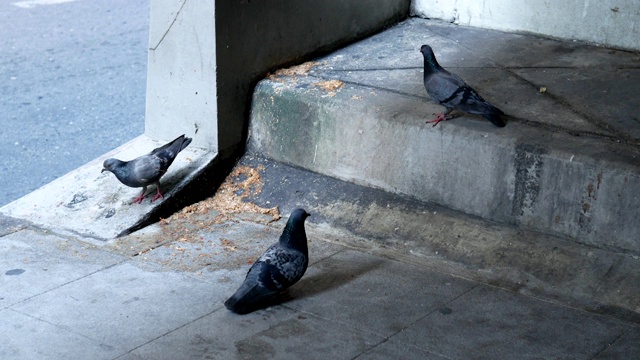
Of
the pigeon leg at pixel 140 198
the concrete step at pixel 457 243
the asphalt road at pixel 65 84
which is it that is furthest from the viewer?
the asphalt road at pixel 65 84

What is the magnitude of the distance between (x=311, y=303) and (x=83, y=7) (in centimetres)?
722

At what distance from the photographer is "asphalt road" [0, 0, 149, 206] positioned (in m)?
7.47

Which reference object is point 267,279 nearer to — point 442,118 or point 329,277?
point 329,277

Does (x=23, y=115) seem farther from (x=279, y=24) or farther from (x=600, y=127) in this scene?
(x=600, y=127)

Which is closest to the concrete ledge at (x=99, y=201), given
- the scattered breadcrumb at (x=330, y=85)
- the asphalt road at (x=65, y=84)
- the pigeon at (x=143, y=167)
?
the pigeon at (x=143, y=167)

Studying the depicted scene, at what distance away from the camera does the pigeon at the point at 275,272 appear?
4531 millimetres

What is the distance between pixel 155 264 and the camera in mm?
5188

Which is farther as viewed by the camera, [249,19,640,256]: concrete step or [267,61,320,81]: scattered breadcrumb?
[267,61,320,81]: scattered breadcrumb

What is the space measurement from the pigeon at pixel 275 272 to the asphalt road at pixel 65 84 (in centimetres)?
296

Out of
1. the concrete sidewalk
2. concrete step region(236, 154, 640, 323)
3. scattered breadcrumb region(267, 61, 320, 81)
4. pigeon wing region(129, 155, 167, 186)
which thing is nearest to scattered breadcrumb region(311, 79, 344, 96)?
scattered breadcrumb region(267, 61, 320, 81)

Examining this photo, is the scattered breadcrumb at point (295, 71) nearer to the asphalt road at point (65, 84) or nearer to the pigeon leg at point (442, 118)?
the pigeon leg at point (442, 118)

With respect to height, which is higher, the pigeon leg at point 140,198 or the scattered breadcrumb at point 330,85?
the scattered breadcrumb at point 330,85

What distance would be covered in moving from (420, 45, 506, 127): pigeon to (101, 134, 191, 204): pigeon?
1.67 metres

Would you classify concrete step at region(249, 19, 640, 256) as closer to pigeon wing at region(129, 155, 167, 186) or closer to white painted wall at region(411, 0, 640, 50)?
white painted wall at region(411, 0, 640, 50)
